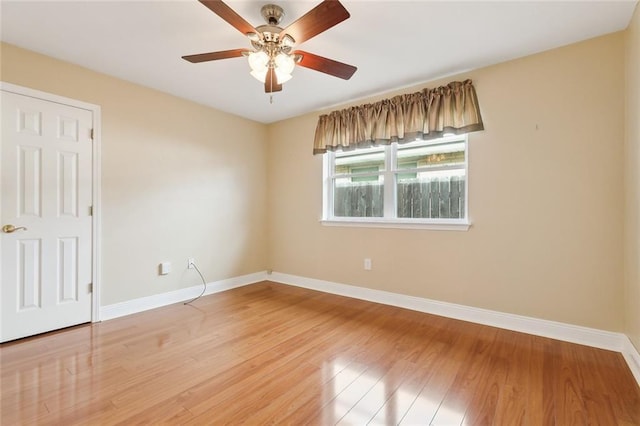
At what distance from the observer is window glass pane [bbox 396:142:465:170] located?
9.96ft

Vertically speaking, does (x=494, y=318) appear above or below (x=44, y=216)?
below

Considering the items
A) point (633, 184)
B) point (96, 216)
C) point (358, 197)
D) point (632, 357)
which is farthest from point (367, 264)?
point (96, 216)

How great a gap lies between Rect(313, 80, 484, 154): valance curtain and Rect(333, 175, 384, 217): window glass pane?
0.48 m

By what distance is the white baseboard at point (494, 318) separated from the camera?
2301mm

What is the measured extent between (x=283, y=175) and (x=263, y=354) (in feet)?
9.33

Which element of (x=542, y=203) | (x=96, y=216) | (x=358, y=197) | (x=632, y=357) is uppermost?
(x=358, y=197)

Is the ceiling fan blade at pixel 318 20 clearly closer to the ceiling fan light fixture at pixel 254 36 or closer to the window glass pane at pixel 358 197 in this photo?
the ceiling fan light fixture at pixel 254 36

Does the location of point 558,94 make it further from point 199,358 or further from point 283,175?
point 199,358

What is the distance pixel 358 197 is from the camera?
3826 millimetres

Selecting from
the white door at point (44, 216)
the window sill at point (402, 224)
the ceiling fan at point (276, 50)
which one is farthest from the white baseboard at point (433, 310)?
the ceiling fan at point (276, 50)

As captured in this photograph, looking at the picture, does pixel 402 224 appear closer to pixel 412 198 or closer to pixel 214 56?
pixel 412 198

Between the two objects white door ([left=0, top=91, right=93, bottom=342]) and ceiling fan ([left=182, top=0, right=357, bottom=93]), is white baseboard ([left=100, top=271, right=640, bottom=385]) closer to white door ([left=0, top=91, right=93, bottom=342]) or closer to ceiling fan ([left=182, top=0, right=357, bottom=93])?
white door ([left=0, top=91, right=93, bottom=342])

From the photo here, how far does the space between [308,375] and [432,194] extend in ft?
7.36

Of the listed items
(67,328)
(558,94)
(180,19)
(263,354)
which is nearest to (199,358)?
(263,354)
